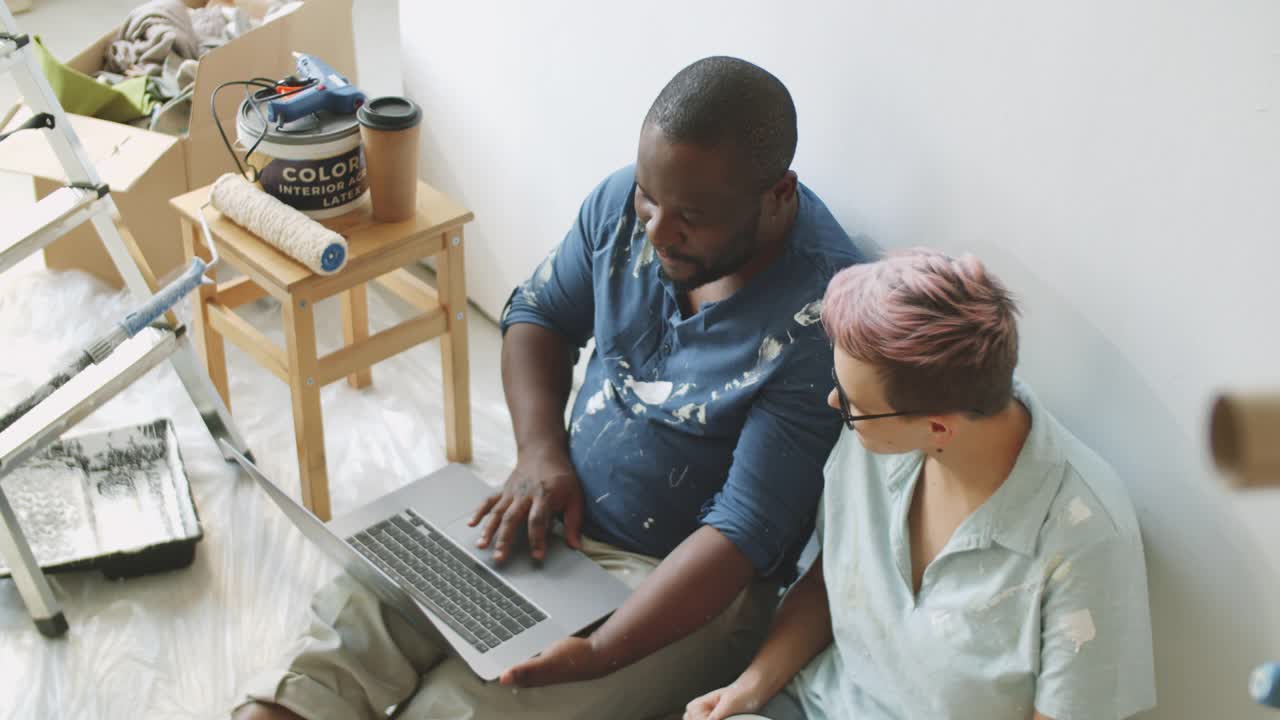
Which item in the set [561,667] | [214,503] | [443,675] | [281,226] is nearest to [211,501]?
[214,503]

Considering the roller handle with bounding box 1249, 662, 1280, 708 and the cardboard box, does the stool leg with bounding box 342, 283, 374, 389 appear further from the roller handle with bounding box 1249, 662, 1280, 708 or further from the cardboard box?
the roller handle with bounding box 1249, 662, 1280, 708

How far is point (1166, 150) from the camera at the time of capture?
1.15 m

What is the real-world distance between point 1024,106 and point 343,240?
103cm

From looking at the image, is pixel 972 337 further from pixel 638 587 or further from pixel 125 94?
pixel 125 94

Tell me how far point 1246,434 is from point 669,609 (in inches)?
50.8

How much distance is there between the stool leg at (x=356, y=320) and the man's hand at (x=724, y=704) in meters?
1.18

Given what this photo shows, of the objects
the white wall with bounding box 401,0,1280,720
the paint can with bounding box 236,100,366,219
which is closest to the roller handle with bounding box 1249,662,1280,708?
the white wall with bounding box 401,0,1280,720

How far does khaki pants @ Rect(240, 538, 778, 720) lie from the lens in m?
1.42

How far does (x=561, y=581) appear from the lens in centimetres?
157

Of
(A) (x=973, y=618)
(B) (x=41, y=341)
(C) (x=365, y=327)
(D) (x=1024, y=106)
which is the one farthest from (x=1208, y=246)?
(B) (x=41, y=341)

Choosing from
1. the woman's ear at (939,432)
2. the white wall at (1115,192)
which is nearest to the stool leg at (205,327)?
the white wall at (1115,192)

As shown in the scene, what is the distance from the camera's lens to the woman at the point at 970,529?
3.57 feet

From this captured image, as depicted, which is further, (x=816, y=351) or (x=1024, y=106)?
(x=816, y=351)

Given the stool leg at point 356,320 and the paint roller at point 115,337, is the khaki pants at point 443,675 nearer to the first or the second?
the paint roller at point 115,337
